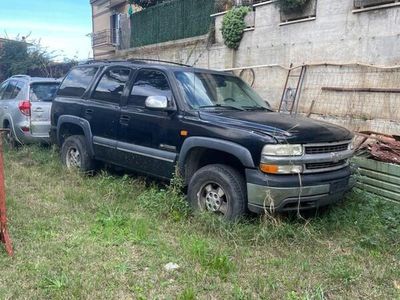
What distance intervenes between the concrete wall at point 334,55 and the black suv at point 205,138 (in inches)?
105

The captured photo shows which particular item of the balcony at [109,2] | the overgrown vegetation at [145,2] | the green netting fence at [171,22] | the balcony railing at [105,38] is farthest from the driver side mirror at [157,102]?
the balcony railing at [105,38]

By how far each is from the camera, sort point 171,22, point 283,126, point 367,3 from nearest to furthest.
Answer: point 283,126 → point 367,3 → point 171,22

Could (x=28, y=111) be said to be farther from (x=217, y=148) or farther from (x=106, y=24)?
(x=106, y=24)

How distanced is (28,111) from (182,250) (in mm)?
5389

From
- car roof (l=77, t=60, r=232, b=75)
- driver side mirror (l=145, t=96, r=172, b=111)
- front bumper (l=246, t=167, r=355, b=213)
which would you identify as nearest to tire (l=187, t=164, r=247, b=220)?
front bumper (l=246, t=167, r=355, b=213)

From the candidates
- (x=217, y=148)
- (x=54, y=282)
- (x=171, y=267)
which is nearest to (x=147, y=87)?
(x=217, y=148)

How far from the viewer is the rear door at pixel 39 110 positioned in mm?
7961

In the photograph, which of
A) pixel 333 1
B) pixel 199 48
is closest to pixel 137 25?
pixel 199 48

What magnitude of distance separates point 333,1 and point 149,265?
22.2 ft

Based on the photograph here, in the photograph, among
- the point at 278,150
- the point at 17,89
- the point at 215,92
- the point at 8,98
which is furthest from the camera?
the point at 8,98

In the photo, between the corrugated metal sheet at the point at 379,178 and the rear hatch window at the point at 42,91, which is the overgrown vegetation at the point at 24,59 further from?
the corrugated metal sheet at the point at 379,178

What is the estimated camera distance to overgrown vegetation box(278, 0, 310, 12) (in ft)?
28.3

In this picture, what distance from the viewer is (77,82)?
6.75m

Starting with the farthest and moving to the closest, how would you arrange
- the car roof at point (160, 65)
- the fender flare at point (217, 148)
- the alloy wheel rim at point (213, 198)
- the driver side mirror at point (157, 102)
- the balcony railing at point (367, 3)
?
the balcony railing at point (367, 3)
the car roof at point (160, 65)
the driver side mirror at point (157, 102)
the alloy wheel rim at point (213, 198)
the fender flare at point (217, 148)
